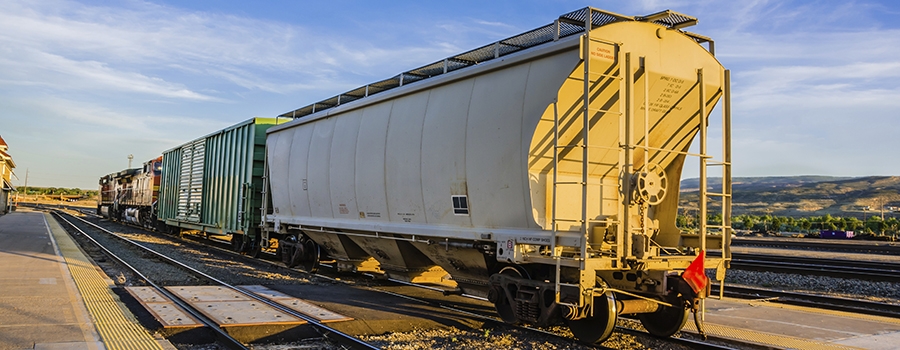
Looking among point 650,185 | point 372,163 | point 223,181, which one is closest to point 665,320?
point 650,185

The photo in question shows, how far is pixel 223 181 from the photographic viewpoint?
59.8 ft

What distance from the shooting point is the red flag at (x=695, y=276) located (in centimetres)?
700

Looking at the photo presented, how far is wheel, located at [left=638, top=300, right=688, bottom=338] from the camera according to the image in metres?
7.22

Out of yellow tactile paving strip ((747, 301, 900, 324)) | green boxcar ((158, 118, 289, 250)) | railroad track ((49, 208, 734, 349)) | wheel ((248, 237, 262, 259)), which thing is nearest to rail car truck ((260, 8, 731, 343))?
railroad track ((49, 208, 734, 349))

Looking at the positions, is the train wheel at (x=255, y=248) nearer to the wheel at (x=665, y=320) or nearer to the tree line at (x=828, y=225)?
the wheel at (x=665, y=320)

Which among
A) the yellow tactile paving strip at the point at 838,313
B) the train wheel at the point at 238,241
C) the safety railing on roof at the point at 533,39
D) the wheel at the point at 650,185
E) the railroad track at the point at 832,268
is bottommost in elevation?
the yellow tactile paving strip at the point at 838,313

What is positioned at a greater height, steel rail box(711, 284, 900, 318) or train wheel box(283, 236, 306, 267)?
train wheel box(283, 236, 306, 267)

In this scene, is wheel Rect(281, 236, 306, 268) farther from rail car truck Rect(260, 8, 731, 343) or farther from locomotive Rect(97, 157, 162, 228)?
locomotive Rect(97, 157, 162, 228)

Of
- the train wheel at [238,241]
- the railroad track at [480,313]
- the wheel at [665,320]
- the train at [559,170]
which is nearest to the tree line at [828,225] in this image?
the train wheel at [238,241]

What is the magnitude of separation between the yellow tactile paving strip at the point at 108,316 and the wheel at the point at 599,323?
15.2 feet

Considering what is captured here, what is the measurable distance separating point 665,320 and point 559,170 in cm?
228

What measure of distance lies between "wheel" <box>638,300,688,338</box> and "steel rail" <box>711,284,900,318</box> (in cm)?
475

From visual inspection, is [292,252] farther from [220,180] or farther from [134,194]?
[134,194]

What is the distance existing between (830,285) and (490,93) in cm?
1070
